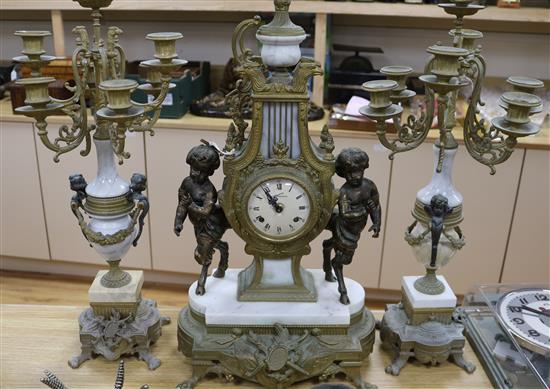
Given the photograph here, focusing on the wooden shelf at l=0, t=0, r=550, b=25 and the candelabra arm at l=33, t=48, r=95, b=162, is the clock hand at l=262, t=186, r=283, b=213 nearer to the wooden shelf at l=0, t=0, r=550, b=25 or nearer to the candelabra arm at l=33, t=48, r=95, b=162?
the candelabra arm at l=33, t=48, r=95, b=162

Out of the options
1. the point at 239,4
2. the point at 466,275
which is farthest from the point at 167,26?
the point at 466,275

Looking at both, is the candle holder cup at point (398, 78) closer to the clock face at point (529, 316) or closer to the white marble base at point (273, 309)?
the white marble base at point (273, 309)

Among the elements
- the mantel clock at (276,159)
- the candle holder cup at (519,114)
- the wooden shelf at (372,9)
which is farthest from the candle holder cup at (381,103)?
the wooden shelf at (372,9)

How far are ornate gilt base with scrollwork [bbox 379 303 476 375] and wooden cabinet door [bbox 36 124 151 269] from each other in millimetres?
1614

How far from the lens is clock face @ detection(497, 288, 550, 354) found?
4.59 ft

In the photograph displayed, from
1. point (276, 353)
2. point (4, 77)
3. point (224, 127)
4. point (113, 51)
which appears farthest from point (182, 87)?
point (276, 353)

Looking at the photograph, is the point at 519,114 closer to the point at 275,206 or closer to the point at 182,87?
the point at 275,206

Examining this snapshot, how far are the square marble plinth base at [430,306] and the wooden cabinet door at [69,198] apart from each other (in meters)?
1.61

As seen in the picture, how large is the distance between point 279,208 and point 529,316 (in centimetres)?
71

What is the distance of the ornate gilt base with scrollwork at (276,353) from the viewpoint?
1362 mm

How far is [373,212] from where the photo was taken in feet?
4.57

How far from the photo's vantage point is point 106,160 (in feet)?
4.69

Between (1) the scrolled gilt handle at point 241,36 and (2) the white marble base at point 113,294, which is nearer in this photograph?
(1) the scrolled gilt handle at point 241,36

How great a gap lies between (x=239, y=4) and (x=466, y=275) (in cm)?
161
